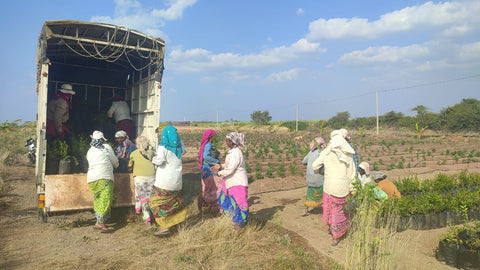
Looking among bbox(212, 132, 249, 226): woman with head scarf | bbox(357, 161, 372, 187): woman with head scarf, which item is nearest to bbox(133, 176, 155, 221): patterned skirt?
bbox(212, 132, 249, 226): woman with head scarf

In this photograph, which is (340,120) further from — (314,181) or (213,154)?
(213,154)

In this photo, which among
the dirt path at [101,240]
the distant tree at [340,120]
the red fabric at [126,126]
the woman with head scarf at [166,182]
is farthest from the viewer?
the distant tree at [340,120]

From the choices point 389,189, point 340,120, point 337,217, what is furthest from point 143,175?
point 340,120

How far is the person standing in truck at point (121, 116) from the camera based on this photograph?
7515 millimetres

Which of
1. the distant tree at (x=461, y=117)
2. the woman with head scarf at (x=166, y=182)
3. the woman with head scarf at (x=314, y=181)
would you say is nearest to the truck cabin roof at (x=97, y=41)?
the woman with head scarf at (x=166, y=182)

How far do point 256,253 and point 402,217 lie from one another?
8.90ft

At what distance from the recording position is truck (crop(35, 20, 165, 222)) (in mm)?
5207

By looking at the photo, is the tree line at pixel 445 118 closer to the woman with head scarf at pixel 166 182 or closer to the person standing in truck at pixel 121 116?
the person standing in truck at pixel 121 116

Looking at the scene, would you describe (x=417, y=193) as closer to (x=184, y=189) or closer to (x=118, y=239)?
(x=184, y=189)

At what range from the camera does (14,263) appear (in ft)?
12.7

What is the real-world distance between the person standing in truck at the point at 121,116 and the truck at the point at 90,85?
163mm

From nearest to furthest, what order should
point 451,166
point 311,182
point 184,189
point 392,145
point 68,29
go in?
point 68,29 → point 311,182 → point 184,189 → point 451,166 → point 392,145

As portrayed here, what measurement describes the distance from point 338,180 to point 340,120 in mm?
51785

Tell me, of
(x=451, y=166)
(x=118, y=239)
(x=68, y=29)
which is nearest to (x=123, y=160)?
(x=118, y=239)
